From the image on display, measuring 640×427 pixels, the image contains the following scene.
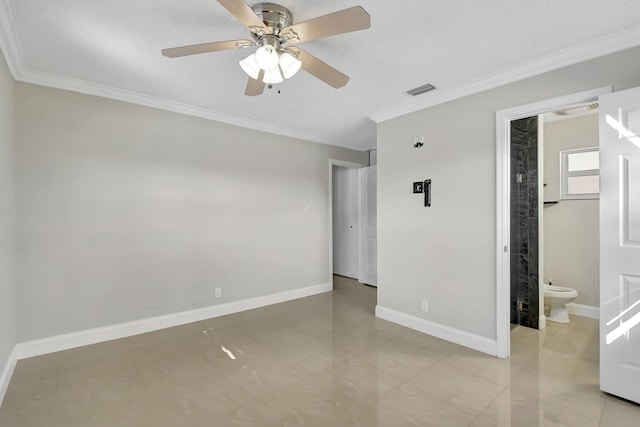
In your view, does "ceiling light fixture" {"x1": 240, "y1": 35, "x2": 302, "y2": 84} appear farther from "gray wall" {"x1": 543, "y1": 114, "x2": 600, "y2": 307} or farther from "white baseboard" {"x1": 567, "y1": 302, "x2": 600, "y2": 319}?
"white baseboard" {"x1": 567, "y1": 302, "x2": 600, "y2": 319}

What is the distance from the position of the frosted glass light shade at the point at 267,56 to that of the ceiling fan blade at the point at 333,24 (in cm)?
13

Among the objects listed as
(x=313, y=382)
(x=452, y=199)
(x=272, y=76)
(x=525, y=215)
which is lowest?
(x=313, y=382)

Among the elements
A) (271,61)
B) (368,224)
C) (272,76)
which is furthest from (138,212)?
(368,224)

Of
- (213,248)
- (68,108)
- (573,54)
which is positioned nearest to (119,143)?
(68,108)

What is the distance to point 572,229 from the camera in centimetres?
378

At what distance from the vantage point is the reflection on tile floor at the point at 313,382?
74.6 inches

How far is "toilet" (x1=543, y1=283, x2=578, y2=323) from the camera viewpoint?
3414 millimetres

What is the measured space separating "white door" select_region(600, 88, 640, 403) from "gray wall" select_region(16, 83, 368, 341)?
3.42 meters

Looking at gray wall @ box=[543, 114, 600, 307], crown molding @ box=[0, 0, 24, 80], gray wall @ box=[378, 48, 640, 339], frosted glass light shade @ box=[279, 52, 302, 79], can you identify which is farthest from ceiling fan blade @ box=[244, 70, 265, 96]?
gray wall @ box=[543, 114, 600, 307]

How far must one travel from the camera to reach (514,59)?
7.82ft

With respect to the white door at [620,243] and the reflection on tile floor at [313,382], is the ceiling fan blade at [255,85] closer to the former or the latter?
the reflection on tile floor at [313,382]

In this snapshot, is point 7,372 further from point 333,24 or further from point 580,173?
point 580,173

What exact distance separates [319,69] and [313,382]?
2300 millimetres

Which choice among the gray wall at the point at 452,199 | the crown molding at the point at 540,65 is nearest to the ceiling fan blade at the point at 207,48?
the crown molding at the point at 540,65
